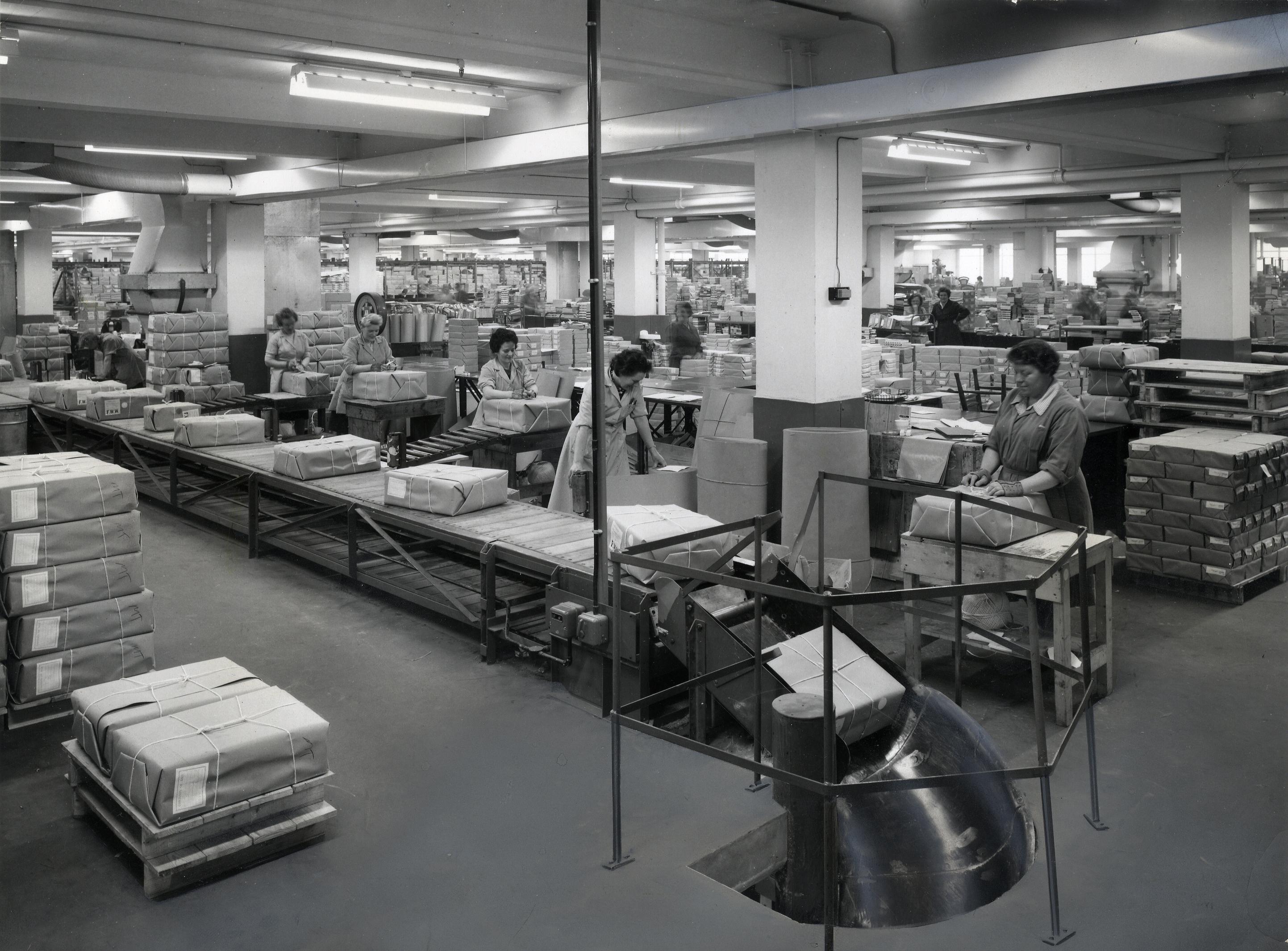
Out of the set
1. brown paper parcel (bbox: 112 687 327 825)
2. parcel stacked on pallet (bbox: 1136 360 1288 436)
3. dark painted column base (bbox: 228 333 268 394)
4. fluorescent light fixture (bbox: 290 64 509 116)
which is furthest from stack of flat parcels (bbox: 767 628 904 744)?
dark painted column base (bbox: 228 333 268 394)

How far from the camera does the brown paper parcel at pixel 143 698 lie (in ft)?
15.6

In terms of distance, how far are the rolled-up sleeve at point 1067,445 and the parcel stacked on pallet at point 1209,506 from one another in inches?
80.0

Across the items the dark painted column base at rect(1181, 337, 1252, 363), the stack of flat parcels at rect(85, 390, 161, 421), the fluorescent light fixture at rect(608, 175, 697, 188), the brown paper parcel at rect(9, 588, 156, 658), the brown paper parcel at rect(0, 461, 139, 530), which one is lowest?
the brown paper parcel at rect(9, 588, 156, 658)

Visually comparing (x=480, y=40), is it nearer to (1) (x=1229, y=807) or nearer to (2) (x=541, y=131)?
(2) (x=541, y=131)

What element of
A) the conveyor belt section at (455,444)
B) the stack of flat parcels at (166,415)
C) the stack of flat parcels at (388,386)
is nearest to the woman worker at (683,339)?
the stack of flat parcels at (388,386)

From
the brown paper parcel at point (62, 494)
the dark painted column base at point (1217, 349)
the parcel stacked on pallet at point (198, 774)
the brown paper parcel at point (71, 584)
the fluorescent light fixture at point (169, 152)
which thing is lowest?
the parcel stacked on pallet at point (198, 774)

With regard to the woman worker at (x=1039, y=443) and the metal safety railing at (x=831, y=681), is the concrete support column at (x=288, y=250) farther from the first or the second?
the metal safety railing at (x=831, y=681)

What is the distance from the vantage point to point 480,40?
286 inches

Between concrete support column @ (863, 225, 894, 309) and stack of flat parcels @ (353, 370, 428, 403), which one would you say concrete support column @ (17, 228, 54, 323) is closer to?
stack of flat parcels @ (353, 370, 428, 403)

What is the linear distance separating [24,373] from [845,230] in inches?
729

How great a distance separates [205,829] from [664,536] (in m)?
2.74

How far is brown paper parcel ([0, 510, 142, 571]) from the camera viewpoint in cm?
574

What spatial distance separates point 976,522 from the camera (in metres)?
6.07

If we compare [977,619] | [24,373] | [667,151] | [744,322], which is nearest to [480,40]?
[667,151]
